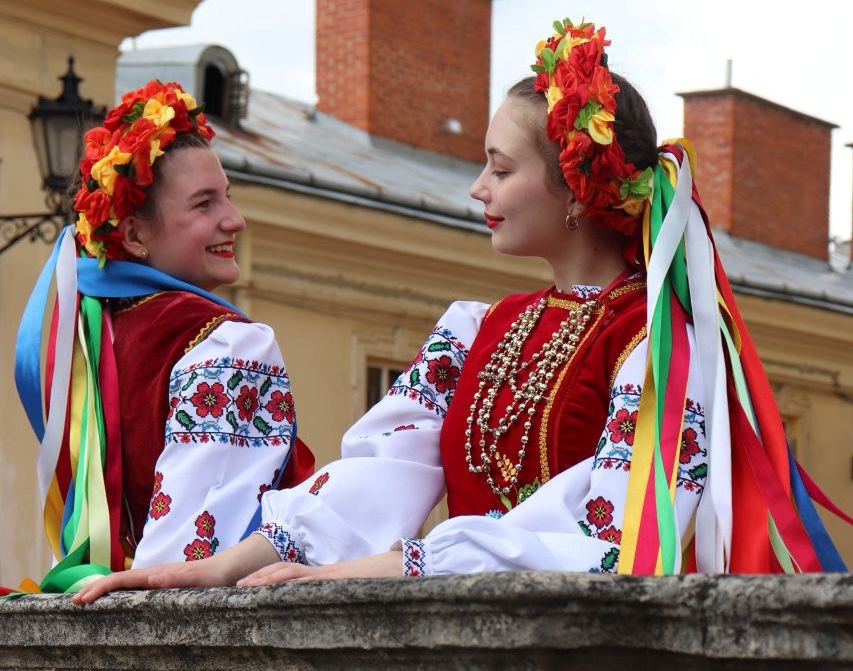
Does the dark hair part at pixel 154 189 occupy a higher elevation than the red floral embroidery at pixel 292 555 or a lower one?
higher

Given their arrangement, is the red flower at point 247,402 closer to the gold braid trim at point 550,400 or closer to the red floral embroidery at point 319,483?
the red floral embroidery at point 319,483

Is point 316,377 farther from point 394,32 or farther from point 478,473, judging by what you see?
point 478,473

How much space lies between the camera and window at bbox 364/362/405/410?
13516 mm

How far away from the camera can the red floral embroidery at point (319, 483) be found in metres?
3.51

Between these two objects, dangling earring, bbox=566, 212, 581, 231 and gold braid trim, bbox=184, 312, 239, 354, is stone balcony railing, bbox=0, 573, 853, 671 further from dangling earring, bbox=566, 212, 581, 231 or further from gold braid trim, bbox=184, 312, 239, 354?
dangling earring, bbox=566, 212, 581, 231

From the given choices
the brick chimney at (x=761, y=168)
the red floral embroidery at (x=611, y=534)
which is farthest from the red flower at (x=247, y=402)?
the brick chimney at (x=761, y=168)

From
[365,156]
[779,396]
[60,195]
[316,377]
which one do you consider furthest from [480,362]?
[779,396]

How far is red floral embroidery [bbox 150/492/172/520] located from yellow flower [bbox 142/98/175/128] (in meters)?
0.79

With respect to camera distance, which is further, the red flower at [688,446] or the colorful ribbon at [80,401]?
the colorful ribbon at [80,401]

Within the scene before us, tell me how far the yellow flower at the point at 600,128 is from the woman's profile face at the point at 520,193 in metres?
0.13

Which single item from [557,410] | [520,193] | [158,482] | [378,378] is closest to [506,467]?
[557,410]

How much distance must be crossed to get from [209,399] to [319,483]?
37 centimetres

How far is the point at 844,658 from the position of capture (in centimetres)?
237

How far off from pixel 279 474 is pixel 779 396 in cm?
1295
